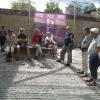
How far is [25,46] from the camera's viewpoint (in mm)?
15883

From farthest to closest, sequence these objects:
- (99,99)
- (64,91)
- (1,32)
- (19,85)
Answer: (1,32)
(19,85)
(64,91)
(99,99)

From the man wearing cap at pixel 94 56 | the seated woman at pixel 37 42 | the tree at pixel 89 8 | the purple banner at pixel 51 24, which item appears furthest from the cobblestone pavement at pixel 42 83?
the tree at pixel 89 8

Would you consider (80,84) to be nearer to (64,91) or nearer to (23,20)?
(64,91)

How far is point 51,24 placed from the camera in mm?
28344

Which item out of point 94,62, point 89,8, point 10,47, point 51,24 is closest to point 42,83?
point 94,62

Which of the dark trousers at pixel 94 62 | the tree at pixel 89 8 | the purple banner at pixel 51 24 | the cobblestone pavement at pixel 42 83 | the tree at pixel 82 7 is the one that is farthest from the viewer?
the tree at pixel 89 8

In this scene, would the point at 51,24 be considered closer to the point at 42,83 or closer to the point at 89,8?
the point at 89,8

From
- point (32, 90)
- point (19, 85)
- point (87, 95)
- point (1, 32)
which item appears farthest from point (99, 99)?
point (1, 32)

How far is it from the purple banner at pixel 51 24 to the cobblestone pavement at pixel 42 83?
14021 mm

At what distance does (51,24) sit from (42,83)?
18.4m

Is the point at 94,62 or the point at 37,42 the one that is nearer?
the point at 94,62

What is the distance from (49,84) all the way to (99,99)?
2109mm

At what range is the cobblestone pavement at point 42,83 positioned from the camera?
853 cm

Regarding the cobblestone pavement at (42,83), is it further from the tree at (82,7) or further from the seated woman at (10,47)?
the tree at (82,7)
